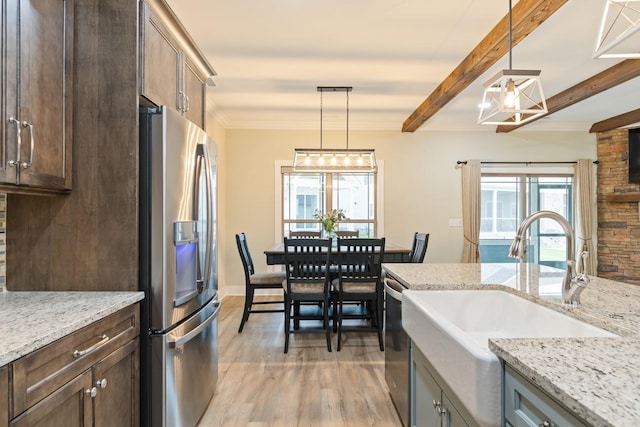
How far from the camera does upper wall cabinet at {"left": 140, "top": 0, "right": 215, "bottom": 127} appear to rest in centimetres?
171

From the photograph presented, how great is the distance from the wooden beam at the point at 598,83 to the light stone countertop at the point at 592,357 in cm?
189

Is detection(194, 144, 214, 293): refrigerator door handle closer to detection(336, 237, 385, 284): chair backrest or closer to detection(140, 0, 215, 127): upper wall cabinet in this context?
detection(140, 0, 215, 127): upper wall cabinet

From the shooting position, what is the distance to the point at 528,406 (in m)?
0.85

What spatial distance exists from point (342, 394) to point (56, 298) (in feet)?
6.10

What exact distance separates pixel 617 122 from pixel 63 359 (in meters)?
6.62

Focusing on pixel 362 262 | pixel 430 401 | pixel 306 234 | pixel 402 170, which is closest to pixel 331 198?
pixel 306 234

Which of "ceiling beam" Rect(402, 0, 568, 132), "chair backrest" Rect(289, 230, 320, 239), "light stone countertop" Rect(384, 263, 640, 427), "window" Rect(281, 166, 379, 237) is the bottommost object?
"light stone countertop" Rect(384, 263, 640, 427)

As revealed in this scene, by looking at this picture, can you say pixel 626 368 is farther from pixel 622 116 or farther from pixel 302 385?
pixel 622 116

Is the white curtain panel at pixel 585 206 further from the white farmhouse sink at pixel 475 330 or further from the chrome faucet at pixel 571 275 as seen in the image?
the chrome faucet at pixel 571 275

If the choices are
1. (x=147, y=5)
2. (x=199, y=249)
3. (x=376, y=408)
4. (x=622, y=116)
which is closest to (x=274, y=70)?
(x=147, y=5)

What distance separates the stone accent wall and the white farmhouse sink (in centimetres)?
485

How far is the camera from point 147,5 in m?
1.70

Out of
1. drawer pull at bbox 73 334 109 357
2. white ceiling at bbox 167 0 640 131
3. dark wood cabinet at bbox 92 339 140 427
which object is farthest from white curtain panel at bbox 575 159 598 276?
drawer pull at bbox 73 334 109 357

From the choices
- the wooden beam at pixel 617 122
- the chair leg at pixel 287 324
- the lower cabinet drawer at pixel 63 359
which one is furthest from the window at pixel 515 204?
the lower cabinet drawer at pixel 63 359
